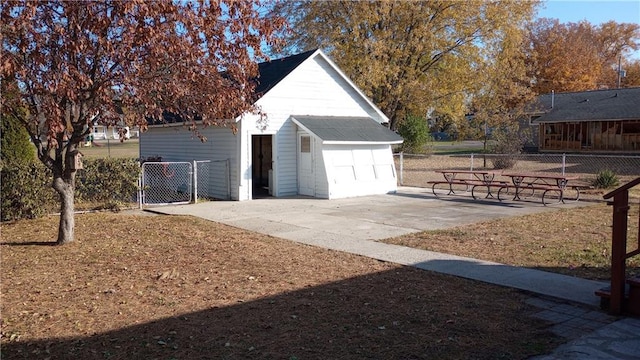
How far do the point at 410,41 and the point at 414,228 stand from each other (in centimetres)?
1968

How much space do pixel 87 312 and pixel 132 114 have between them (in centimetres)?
338

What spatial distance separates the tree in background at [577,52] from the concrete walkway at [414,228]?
38.2 meters

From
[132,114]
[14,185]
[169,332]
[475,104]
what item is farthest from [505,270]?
[475,104]

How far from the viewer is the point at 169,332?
16.5ft

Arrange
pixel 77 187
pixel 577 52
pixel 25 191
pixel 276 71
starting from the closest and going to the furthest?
pixel 25 191 < pixel 77 187 < pixel 276 71 < pixel 577 52

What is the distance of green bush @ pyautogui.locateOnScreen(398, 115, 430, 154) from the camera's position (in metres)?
33.9

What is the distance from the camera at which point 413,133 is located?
33.9 metres

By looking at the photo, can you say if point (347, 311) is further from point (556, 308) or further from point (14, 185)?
point (14, 185)

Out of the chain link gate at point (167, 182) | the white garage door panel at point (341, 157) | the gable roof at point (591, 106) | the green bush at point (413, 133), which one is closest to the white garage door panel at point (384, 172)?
the white garage door panel at point (341, 157)

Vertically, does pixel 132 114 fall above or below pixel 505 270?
above

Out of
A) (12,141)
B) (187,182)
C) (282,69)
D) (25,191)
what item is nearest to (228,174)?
(187,182)

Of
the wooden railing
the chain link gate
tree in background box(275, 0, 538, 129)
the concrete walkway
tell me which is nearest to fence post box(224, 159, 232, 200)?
the concrete walkway

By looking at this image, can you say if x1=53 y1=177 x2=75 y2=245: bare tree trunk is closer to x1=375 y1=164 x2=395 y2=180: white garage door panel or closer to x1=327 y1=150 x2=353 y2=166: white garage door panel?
x1=327 y1=150 x2=353 y2=166: white garage door panel

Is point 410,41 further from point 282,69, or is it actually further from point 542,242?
point 542,242
